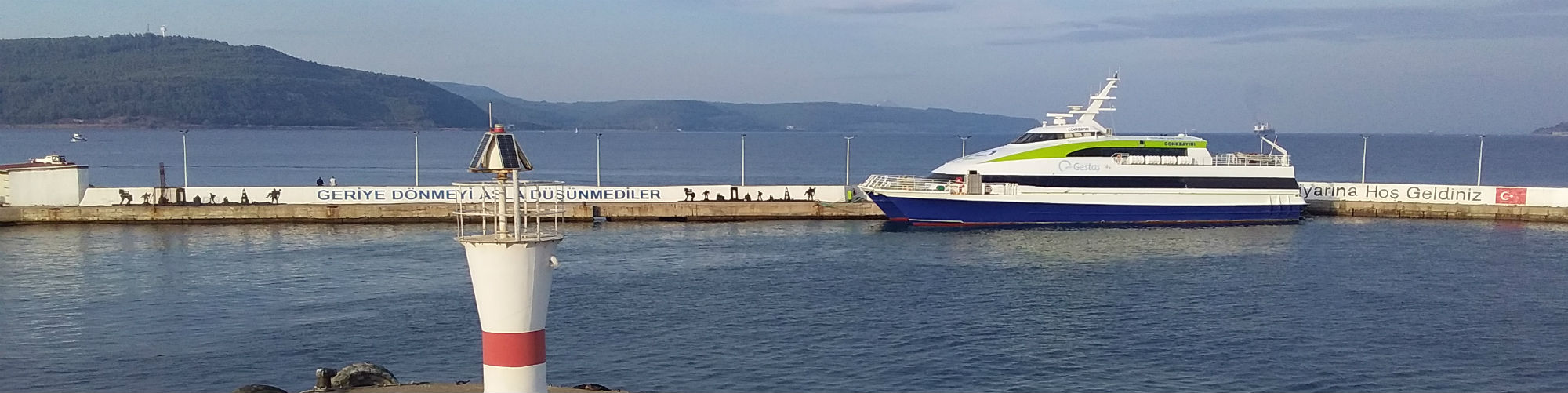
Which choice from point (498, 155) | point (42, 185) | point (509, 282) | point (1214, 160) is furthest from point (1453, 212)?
point (42, 185)

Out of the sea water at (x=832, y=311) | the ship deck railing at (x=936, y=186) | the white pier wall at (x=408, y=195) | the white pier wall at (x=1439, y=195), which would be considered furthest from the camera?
the white pier wall at (x=1439, y=195)

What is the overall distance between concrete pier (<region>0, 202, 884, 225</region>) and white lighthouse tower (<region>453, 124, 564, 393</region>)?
33.2 m

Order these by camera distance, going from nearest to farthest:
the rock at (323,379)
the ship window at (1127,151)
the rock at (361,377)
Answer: the rock at (323,379) → the rock at (361,377) → the ship window at (1127,151)

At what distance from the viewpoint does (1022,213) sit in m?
41.8

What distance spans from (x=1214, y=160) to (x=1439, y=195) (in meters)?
10.6

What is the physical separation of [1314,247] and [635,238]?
879 inches

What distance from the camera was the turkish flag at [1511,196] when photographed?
4609cm

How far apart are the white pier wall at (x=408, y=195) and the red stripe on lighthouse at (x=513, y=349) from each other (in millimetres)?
34304

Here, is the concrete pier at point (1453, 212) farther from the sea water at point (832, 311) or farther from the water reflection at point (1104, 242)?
the sea water at point (832, 311)

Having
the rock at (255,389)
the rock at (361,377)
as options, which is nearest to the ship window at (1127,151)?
the rock at (361,377)

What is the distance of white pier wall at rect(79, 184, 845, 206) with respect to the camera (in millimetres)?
43781

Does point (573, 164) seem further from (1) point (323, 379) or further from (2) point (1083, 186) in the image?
(1) point (323, 379)

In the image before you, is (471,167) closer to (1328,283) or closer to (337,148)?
(1328,283)

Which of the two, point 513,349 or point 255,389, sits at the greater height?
point 513,349
